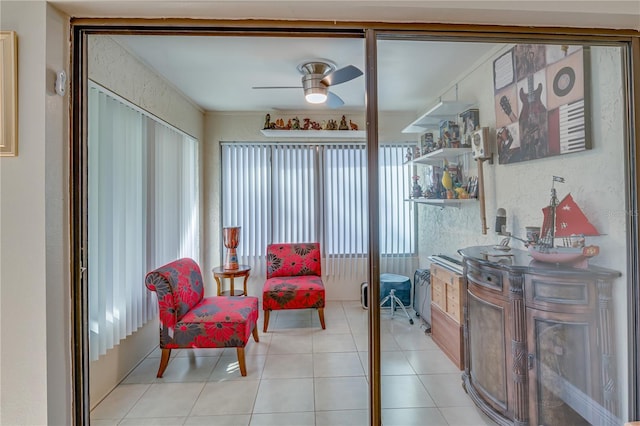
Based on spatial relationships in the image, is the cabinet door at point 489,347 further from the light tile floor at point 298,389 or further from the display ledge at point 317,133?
the display ledge at point 317,133

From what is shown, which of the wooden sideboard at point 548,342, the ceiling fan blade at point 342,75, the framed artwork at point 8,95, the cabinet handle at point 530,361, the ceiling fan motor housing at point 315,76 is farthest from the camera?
the ceiling fan motor housing at point 315,76

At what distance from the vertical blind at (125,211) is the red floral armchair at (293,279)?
1037mm

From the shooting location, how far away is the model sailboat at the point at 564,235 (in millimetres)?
1464

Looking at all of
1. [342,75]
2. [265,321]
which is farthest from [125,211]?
[342,75]

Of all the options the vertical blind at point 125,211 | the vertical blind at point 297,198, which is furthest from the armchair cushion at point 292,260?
the vertical blind at point 125,211

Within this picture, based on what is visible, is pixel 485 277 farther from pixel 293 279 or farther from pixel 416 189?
pixel 293 279

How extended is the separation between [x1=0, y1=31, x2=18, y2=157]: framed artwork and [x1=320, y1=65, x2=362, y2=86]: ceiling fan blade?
1.80 m

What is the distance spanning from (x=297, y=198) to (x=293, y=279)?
1109 millimetres

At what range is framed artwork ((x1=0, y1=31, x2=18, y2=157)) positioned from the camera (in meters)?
1.07

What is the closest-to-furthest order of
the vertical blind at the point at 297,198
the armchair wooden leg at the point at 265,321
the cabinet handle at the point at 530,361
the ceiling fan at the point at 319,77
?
the cabinet handle at the point at 530,361
the ceiling fan at the point at 319,77
the armchair wooden leg at the point at 265,321
the vertical blind at the point at 297,198

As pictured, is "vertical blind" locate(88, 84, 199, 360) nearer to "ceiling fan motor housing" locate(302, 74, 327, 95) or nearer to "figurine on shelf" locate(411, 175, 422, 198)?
"ceiling fan motor housing" locate(302, 74, 327, 95)

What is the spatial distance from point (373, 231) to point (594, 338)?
47.1 inches

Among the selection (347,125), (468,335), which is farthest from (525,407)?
(347,125)

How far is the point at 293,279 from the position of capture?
3.45m
